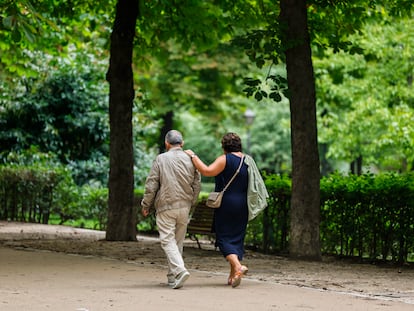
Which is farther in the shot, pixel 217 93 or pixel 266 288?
pixel 217 93

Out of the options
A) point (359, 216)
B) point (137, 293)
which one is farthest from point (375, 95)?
point (137, 293)

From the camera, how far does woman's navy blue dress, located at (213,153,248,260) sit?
11.0m

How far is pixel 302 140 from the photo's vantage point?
15.4 meters

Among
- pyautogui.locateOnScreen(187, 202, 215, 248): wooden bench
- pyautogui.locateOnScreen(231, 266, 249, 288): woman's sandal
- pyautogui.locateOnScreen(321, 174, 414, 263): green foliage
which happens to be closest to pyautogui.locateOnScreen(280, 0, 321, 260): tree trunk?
pyautogui.locateOnScreen(321, 174, 414, 263): green foliage

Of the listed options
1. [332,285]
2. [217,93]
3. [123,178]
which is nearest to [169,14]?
[123,178]

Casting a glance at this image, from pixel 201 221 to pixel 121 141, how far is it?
2.47 metres

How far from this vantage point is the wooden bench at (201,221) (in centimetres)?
1639

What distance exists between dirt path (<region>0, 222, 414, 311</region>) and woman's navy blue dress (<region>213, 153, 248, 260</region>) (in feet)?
1.80

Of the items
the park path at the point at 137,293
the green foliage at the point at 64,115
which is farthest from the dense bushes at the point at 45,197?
the park path at the point at 137,293

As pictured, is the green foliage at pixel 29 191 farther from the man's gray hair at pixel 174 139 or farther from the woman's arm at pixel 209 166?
the woman's arm at pixel 209 166

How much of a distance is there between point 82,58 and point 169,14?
10489mm

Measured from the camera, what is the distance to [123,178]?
58.6 ft

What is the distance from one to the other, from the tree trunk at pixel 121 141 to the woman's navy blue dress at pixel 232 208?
6940mm

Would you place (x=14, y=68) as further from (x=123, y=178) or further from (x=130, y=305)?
(x=130, y=305)
